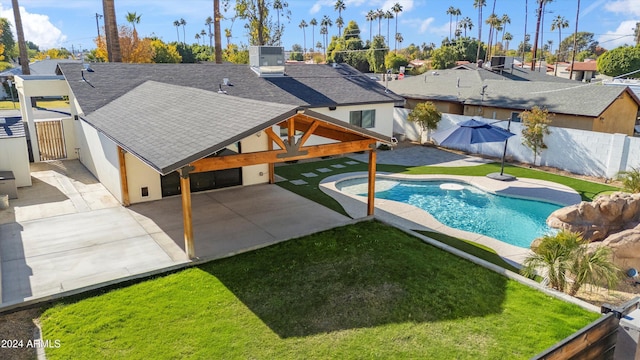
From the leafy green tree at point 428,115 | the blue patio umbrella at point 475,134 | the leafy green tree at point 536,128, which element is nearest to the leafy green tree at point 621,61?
the leafy green tree at point 428,115

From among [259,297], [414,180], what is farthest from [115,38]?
[259,297]

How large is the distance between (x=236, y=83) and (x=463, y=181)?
12369 mm

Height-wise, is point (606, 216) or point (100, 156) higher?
point (100, 156)

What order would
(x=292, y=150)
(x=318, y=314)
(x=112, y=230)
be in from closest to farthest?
(x=318, y=314) < (x=292, y=150) < (x=112, y=230)

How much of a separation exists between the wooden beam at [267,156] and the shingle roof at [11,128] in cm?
Answer: 1115

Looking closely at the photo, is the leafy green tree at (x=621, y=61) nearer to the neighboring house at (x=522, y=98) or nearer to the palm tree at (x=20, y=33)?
the neighboring house at (x=522, y=98)

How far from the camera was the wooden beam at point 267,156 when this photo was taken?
32.2ft

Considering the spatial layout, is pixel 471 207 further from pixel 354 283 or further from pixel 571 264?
pixel 354 283

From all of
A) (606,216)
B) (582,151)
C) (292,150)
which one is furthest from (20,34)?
(606,216)

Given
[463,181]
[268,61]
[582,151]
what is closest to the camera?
[463,181]

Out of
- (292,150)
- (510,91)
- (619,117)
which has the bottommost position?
(619,117)

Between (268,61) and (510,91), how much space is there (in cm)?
1592

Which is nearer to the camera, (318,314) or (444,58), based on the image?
(318,314)

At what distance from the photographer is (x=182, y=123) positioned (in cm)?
1149
